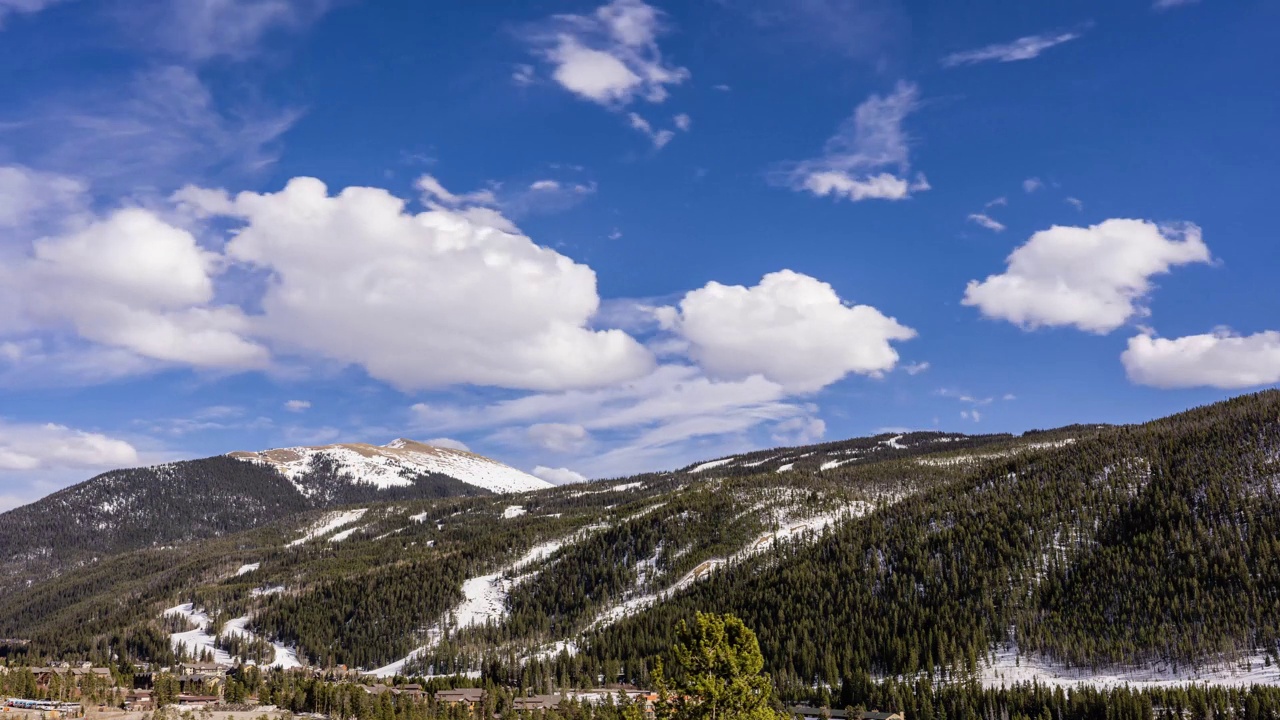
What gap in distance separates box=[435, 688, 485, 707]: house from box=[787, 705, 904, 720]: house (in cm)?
5837

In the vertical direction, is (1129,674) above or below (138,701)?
below

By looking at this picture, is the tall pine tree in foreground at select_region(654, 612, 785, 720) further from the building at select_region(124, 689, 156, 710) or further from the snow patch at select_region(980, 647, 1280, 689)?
the building at select_region(124, 689, 156, 710)

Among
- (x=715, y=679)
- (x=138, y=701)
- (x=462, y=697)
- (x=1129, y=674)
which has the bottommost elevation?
(x=1129, y=674)

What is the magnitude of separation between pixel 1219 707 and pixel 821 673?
255 feet

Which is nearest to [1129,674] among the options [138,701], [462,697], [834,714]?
[834,714]

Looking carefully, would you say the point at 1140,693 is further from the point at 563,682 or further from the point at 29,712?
the point at 29,712

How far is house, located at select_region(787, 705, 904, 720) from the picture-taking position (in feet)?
469

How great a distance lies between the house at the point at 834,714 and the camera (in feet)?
469

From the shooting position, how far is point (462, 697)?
543 feet

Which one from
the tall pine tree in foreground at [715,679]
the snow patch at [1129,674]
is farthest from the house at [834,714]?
the tall pine tree in foreground at [715,679]

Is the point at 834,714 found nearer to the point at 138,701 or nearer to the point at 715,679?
the point at 715,679

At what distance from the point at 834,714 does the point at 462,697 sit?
2827 inches

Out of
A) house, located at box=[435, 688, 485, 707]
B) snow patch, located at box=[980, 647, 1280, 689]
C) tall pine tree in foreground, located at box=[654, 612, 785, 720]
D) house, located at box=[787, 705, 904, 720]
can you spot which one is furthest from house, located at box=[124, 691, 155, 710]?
snow patch, located at box=[980, 647, 1280, 689]

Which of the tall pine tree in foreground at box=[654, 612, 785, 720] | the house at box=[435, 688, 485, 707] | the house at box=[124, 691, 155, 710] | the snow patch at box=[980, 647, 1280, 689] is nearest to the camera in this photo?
the tall pine tree in foreground at box=[654, 612, 785, 720]
